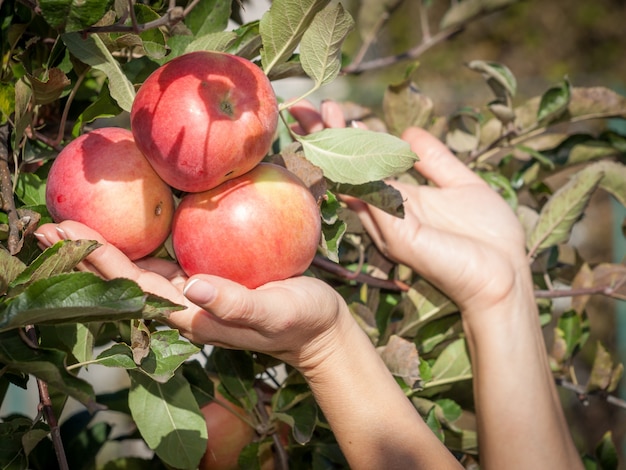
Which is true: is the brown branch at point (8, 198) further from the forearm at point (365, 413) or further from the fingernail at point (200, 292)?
the forearm at point (365, 413)

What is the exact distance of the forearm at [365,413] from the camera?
34.6 inches

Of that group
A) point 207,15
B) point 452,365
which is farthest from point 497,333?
point 207,15

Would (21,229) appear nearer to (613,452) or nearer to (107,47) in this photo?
(107,47)

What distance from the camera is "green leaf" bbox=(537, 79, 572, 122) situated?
1206 mm

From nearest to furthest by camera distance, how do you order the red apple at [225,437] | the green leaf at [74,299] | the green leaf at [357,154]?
the green leaf at [74,299], the green leaf at [357,154], the red apple at [225,437]

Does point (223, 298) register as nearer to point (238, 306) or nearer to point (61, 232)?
point (238, 306)

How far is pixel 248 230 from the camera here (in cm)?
77

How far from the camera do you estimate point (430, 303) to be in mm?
1117

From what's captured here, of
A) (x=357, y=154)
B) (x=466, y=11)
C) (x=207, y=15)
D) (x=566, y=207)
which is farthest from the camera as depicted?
(x=466, y=11)

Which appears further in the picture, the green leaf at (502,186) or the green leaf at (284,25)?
the green leaf at (502,186)

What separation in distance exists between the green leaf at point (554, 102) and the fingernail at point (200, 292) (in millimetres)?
791

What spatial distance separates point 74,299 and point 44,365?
85 millimetres

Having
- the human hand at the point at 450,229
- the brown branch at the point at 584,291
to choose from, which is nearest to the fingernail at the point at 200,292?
the human hand at the point at 450,229

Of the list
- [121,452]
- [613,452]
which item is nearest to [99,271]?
[613,452]
